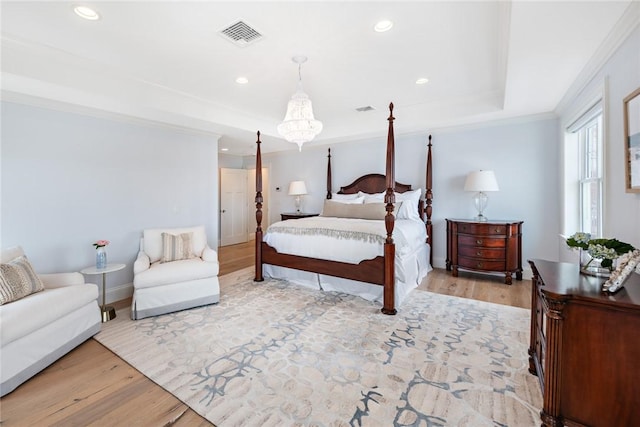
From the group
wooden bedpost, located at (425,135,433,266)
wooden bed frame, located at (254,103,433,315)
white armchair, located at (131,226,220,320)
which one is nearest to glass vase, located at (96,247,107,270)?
white armchair, located at (131,226,220,320)

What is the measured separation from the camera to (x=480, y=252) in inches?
154

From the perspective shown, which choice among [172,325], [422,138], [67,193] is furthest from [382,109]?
[67,193]

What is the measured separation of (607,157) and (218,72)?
11.4 feet

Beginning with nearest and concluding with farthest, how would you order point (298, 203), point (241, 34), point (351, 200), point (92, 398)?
point (92, 398) < point (241, 34) < point (351, 200) < point (298, 203)

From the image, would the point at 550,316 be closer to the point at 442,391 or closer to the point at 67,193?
the point at 442,391

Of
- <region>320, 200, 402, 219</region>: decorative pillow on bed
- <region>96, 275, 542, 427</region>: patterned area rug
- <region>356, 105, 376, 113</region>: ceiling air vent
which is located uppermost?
<region>356, 105, 376, 113</region>: ceiling air vent

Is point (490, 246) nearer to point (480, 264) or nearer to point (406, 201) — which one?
point (480, 264)

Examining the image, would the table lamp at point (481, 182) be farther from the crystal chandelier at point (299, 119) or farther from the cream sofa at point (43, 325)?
the cream sofa at point (43, 325)

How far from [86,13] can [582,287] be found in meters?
3.48

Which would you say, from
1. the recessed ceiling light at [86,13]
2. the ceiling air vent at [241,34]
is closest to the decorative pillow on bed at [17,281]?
the recessed ceiling light at [86,13]

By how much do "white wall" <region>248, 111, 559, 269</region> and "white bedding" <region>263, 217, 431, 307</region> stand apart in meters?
0.92

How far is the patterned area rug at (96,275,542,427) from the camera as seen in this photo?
1623mm

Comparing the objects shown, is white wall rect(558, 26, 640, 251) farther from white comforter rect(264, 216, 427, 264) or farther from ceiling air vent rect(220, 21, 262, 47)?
ceiling air vent rect(220, 21, 262, 47)

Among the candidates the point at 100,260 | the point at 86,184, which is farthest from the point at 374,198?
the point at 86,184
